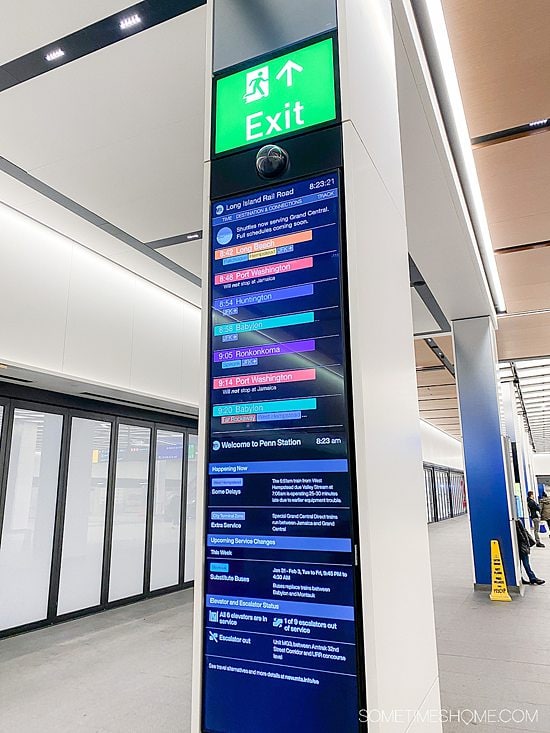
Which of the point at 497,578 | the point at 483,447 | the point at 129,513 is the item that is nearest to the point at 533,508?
the point at 483,447

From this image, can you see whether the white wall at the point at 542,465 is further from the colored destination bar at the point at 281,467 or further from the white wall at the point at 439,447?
the colored destination bar at the point at 281,467

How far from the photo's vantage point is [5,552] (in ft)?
18.6

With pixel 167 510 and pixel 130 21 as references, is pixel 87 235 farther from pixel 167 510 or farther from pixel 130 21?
pixel 167 510

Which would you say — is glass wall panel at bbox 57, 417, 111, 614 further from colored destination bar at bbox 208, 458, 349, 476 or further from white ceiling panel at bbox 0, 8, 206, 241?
colored destination bar at bbox 208, 458, 349, 476

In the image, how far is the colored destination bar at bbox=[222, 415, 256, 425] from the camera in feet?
5.25

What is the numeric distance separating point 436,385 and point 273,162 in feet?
40.3

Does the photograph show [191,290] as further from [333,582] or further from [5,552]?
[333,582]

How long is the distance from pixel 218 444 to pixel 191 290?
556cm

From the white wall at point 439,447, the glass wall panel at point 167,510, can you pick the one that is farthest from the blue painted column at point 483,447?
the white wall at point 439,447

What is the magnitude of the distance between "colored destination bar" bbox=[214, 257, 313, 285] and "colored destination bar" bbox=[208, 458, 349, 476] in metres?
0.57

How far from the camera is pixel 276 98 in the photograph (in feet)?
5.83

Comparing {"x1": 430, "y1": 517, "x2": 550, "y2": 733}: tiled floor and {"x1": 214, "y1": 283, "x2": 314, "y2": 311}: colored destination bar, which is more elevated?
{"x1": 214, "y1": 283, "x2": 314, "y2": 311}: colored destination bar

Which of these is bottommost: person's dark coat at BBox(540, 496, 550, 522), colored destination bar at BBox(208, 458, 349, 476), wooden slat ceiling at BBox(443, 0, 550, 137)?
person's dark coat at BBox(540, 496, 550, 522)

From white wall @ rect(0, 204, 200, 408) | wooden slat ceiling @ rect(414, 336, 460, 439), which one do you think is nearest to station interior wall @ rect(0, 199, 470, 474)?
white wall @ rect(0, 204, 200, 408)
